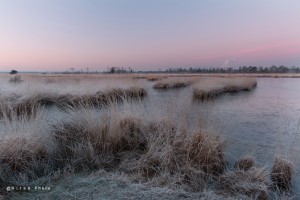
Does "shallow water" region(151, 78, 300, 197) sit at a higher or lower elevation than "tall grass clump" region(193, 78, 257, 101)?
lower

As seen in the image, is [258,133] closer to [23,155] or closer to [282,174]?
[282,174]

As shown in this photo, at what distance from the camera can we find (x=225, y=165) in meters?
4.27

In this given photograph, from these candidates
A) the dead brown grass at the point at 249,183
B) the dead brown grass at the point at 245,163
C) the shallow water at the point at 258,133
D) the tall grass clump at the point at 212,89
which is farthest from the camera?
the tall grass clump at the point at 212,89

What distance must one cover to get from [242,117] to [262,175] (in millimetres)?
5760

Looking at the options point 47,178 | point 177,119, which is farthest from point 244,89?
point 47,178

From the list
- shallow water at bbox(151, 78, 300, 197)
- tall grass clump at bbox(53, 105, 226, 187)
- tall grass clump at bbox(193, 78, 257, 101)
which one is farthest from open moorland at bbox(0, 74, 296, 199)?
tall grass clump at bbox(193, 78, 257, 101)

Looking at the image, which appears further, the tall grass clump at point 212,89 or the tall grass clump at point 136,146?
the tall grass clump at point 212,89

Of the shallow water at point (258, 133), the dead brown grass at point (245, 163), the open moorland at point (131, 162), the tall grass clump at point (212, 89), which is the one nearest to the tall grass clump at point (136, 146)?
the open moorland at point (131, 162)

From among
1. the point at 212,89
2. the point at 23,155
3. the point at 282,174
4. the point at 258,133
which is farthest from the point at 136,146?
the point at 212,89

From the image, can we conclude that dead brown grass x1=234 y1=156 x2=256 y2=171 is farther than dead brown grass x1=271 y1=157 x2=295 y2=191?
Yes

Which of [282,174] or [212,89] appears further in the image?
[212,89]

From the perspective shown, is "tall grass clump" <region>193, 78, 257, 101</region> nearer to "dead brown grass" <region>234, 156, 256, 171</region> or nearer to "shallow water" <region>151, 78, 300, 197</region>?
"shallow water" <region>151, 78, 300, 197</region>

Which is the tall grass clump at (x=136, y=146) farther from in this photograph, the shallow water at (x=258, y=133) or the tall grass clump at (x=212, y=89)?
the tall grass clump at (x=212, y=89)

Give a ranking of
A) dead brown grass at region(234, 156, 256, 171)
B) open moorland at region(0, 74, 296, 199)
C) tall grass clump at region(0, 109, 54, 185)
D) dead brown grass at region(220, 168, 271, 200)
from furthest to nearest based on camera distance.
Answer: dead brown grass at region(234, 156, 256, 171), tall grass clump at region(0, 109, 54, 185), dead brown grass at region(220, 168, 271, 200), open moorland at region(0, 74, 296, 199)
